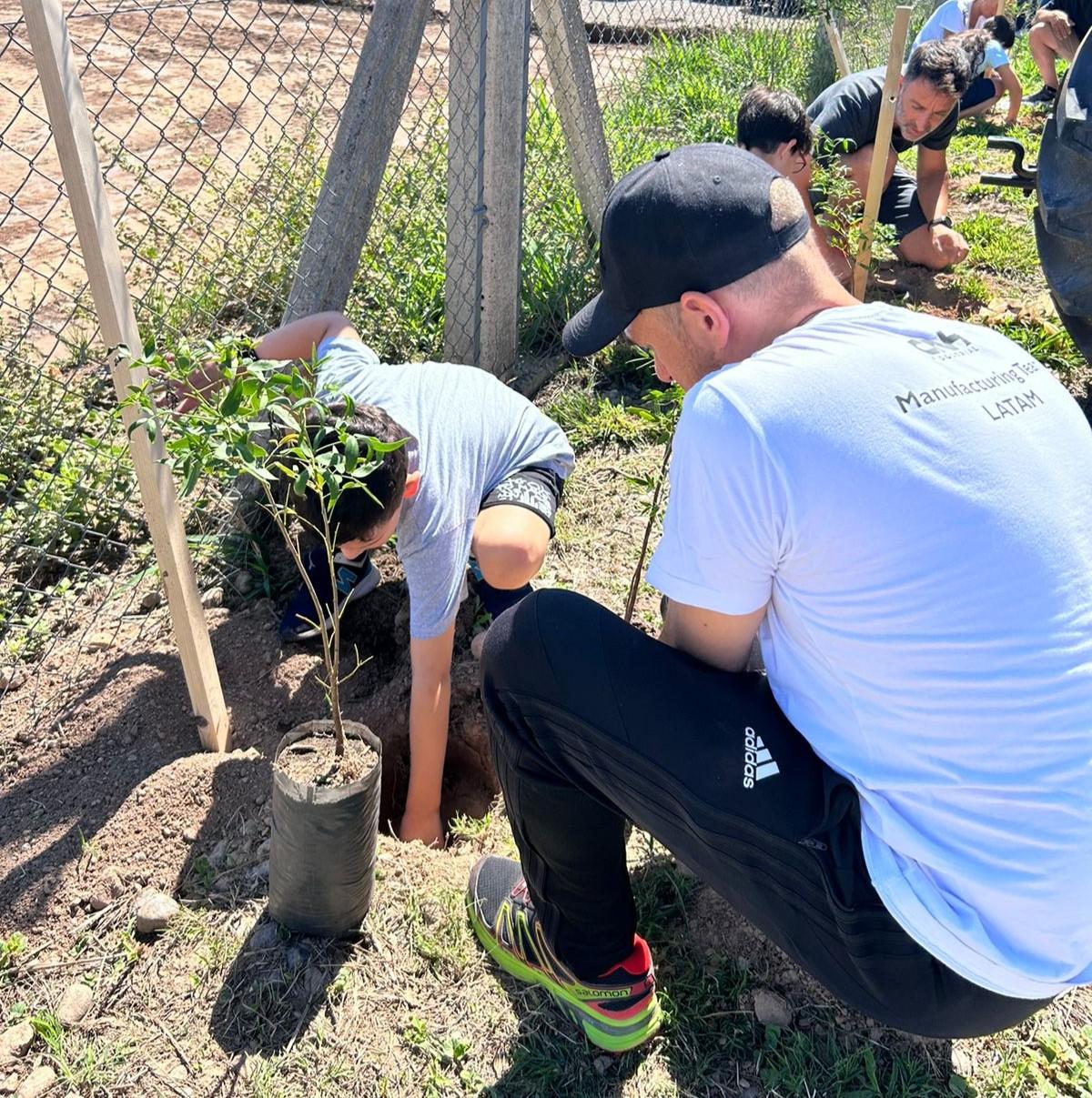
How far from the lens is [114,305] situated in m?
1.84

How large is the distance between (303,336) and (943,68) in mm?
3052

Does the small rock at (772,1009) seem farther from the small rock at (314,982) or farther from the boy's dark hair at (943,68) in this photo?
the boy's dark hair at (943,68)

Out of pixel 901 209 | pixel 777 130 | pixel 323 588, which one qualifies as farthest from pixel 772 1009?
pixel 901 209

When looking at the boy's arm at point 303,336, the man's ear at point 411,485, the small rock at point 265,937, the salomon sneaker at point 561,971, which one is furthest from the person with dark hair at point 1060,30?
the small rock at point 265,937

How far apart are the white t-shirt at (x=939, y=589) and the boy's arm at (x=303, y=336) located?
5.38ft

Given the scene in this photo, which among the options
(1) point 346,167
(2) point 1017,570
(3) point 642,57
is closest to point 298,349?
(1) point 346,167

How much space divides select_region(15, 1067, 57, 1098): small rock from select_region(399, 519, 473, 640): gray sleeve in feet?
3.38

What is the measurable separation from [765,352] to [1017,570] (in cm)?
41

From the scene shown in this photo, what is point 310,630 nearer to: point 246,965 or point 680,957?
point 246,965

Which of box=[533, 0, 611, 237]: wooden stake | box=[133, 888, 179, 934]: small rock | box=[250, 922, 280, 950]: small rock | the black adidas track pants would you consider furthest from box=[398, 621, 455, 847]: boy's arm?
box=[533, 0, 611, 237]: wooden stake

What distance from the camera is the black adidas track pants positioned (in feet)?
4.41

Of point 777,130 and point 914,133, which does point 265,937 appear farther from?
point 914,133

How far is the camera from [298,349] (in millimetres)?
2670

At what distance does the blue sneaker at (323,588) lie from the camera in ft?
9.01
